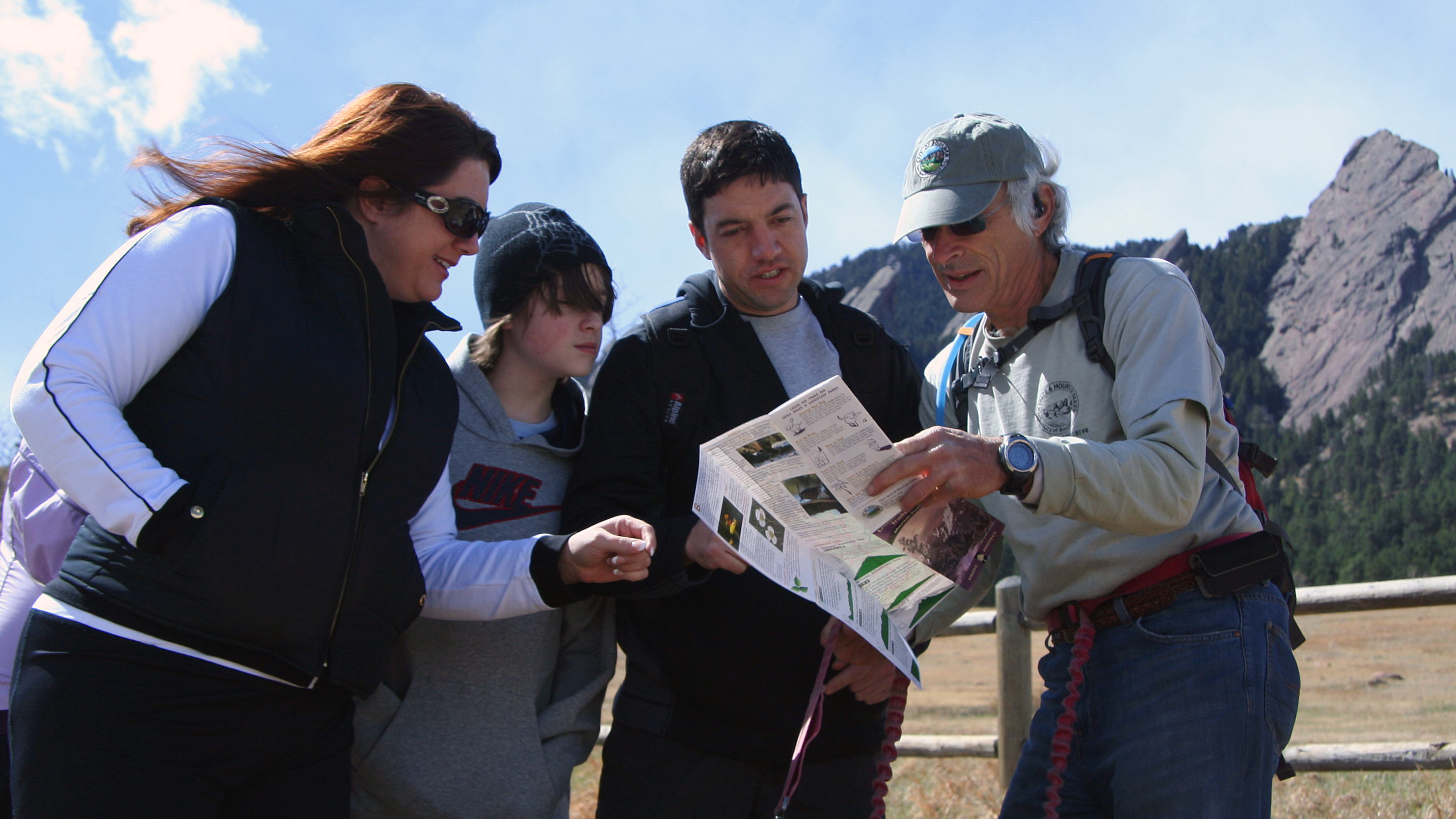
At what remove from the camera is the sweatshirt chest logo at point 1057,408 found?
7.38 ft

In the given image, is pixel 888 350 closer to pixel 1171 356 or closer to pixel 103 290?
pixel 1171 356

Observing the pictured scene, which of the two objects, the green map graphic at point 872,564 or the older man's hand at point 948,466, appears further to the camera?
the green map graphic at point 872,564

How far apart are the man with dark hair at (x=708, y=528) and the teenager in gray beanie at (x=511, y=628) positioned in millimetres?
123

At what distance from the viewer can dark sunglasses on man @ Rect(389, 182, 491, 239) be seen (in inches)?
87.4

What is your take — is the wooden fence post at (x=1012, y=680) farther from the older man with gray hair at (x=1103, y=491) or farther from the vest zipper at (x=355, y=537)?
the vest zipper at (x=355, y=537)

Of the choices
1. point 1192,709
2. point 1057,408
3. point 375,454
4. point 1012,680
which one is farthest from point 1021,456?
point 1012,680

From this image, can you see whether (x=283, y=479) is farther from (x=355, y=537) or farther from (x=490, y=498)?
(x=490, y=498)

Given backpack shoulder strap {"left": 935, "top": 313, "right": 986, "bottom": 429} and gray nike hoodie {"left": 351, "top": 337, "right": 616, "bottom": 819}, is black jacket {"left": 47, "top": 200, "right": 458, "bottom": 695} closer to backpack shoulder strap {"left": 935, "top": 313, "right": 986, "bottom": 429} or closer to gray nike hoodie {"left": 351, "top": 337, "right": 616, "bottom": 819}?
gray nike hoodie {"left": 351, "top": 337, "right": 616, "bottom": 819}

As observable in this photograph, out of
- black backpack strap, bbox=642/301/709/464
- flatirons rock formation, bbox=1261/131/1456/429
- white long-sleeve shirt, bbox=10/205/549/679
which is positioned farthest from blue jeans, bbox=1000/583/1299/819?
flatirons rock formation, bbox=1261/131/1456/429

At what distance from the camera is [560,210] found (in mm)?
2857

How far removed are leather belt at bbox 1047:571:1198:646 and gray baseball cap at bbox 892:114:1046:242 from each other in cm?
94

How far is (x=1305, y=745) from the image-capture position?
5.05m

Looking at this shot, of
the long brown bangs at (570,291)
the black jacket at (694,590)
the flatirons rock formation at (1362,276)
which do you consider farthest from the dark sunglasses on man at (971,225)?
the flatirons rock formation at (1362,276)

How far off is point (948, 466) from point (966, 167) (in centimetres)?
87
